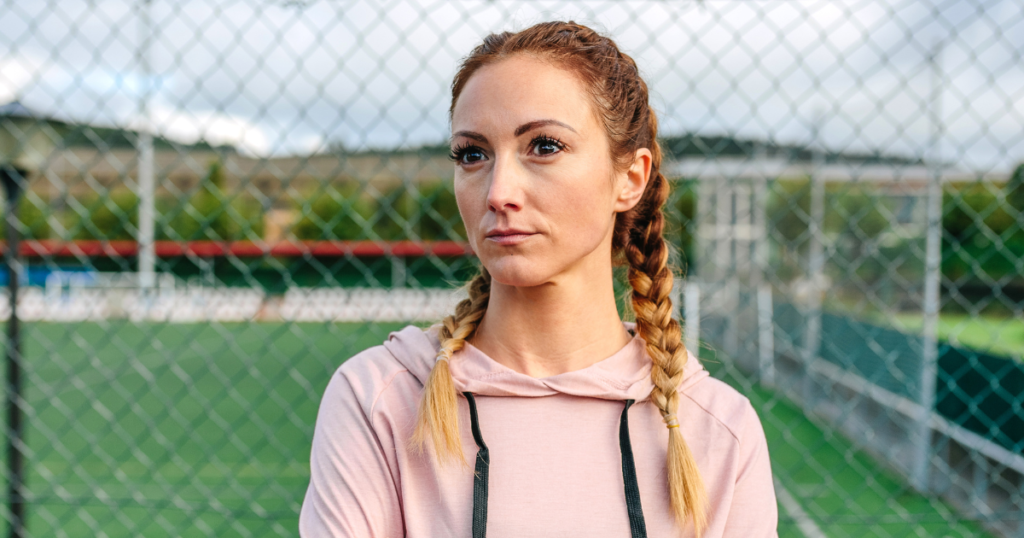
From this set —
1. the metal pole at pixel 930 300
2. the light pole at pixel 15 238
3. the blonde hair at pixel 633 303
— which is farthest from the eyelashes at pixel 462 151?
the metal pole at pixel 930 300

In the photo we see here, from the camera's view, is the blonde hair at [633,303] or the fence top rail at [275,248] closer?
the blonde hair at [633,303]

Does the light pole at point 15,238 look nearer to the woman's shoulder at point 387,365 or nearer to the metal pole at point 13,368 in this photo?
the metal pole at point 13,368

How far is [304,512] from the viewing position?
1000 millimetres

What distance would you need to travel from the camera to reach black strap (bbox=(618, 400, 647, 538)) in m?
0.97

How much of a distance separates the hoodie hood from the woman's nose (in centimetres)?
25

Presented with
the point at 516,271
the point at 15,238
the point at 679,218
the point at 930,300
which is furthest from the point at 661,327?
the point at 930,300

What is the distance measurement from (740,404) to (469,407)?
1.33ft

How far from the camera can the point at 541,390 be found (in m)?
1.02

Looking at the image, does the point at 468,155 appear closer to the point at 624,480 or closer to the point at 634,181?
the point at 634,181

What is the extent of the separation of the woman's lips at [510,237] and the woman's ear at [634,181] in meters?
0.18

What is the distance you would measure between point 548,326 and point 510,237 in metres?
0.18

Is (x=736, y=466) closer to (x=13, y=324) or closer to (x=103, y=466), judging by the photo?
(x=13, y=324)

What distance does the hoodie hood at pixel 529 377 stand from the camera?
1024mm

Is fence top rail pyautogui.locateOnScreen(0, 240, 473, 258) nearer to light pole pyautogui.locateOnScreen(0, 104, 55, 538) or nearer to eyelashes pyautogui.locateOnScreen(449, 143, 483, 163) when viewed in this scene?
light pole pyautogui.locateOnScreen(0, 104, 55, 538)
